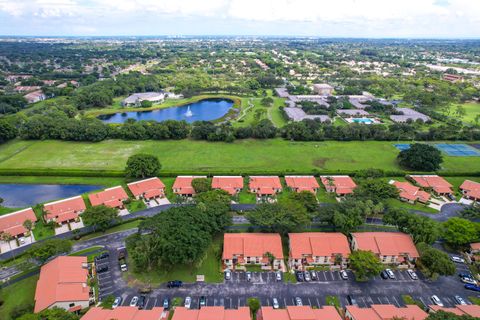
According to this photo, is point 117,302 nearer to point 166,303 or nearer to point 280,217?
point 166,303

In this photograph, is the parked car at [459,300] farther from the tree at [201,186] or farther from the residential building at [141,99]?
the residential building at [141,99]

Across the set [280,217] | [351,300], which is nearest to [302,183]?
[280,217]

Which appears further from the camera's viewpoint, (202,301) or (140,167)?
(140,167)

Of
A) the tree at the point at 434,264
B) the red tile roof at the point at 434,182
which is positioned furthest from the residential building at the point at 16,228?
the red tile roof at the point at 434,182

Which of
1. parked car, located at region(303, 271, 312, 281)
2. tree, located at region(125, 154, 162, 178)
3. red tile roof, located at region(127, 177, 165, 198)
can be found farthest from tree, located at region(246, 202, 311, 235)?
tree, located at region(125, 154, 162, 178)

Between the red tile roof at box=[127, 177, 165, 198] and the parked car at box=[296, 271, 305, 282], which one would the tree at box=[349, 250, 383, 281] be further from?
the red tile roof at box=[127, 177, 165, 198]

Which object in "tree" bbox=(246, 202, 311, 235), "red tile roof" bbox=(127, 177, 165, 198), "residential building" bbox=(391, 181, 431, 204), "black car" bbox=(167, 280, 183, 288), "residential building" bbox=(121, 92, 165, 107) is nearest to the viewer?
"black car" bbox=(167, 280, 183, 288)
